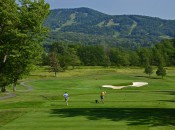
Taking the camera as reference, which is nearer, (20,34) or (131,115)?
(20,34)

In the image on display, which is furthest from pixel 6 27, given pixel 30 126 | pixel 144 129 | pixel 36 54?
pixel 144 129

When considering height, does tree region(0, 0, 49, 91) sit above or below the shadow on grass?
above

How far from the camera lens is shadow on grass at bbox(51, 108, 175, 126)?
37112 mm

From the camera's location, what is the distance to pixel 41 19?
121ft

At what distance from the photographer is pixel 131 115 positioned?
4150 cm

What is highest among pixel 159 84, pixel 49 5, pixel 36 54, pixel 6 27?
pixel 49 5

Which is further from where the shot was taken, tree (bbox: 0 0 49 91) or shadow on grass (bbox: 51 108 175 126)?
shadow on grass (bbox: 51 108 175 126)

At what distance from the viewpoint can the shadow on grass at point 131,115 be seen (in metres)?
37.1

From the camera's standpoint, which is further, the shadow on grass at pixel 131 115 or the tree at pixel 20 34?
the shadow on grass at pixel 131 115

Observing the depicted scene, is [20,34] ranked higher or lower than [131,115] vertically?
higher

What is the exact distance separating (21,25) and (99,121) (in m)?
12.6

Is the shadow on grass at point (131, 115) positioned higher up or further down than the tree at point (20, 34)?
further down

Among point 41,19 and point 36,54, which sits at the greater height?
point 41,19

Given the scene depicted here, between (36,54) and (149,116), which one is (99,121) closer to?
(149,116)
